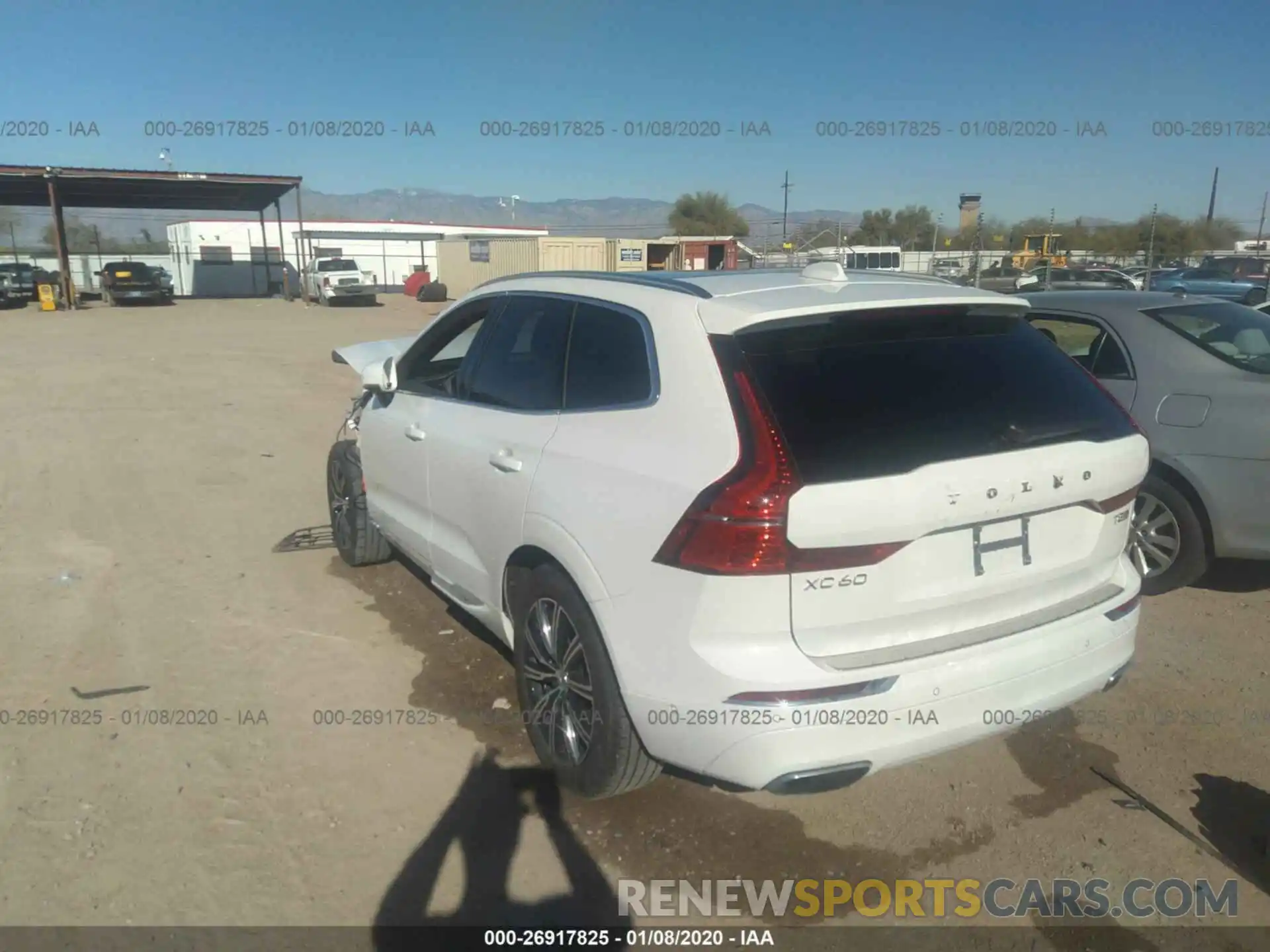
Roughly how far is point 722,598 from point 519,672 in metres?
1.30

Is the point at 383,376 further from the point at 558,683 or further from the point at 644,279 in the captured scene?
the point at 558,683

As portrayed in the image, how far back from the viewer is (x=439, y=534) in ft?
13.7

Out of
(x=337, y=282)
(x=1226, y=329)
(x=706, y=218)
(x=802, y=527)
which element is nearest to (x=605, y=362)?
(x=802, y=527)

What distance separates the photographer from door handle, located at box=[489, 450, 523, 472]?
11.2ft

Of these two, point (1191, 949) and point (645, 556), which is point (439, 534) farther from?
point (1191, 949)

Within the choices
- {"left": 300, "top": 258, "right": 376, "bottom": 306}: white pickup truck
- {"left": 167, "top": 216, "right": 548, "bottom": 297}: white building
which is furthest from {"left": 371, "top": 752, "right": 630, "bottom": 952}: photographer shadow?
{"left": 167, "top": 216, "right": 548, "bottom": 297}: white building

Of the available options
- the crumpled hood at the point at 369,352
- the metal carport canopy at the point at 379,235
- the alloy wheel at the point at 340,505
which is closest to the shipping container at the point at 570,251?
the metal carport canopy at the point at 379,235

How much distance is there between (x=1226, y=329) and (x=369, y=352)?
496cm

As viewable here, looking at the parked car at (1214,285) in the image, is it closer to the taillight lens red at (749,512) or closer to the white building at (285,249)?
the taillight lens red at (749,512)

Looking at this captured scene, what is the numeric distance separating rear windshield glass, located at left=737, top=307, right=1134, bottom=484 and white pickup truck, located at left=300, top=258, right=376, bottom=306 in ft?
118

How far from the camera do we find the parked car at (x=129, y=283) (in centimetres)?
3509

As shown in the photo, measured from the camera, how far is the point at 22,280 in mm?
34562

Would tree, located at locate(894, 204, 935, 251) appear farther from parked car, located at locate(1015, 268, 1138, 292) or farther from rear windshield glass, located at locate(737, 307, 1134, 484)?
rear windshield glass, located at locate(737, 307, 1134, 484)

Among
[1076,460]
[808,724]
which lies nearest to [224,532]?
[808,724]
